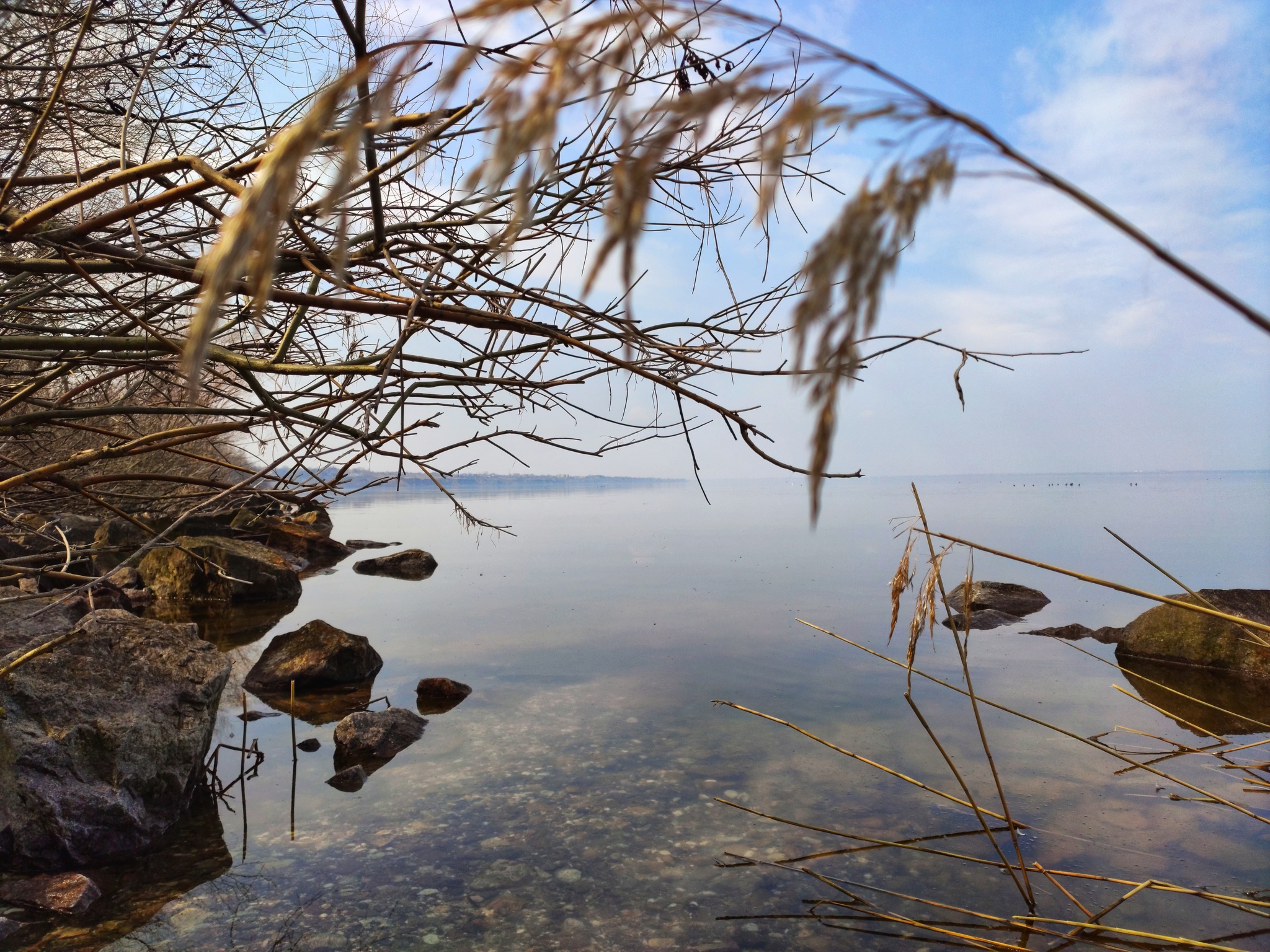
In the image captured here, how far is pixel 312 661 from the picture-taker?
9133 mm

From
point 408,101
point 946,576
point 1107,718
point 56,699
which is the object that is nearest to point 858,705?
point 1107,718

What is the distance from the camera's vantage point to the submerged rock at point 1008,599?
567 inches

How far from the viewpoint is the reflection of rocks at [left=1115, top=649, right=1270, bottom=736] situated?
26.6 ft

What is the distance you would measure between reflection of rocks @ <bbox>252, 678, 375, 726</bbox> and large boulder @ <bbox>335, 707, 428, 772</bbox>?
71cm

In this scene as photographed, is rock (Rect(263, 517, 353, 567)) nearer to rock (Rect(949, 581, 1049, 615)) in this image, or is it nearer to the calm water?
the calm water

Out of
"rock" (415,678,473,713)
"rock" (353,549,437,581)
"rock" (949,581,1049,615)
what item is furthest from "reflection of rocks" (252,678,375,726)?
"rock" (353,549,437,581)

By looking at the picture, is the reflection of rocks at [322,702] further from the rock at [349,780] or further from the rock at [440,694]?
the rock at [349,780]

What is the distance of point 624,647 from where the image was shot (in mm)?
11922

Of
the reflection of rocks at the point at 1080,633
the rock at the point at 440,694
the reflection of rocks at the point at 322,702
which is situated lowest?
the reflection of rocks at the point at 322,702

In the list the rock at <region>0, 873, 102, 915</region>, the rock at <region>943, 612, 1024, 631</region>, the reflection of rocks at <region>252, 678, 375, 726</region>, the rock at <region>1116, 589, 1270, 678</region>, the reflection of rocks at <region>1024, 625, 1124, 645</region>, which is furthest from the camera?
the rock at <region>943, 612, 1024, 631</region>

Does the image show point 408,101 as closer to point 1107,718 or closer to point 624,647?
point 1107,718

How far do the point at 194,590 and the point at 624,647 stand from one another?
8538 mm

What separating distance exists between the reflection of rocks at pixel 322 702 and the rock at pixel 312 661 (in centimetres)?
10

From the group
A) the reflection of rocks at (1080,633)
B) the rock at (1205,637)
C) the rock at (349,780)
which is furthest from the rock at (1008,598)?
the rock at (349,780)
